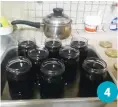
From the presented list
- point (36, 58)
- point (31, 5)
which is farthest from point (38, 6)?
point (36, 58)

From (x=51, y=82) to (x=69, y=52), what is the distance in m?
0.18

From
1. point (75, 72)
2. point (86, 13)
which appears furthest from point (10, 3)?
point (75, 72)

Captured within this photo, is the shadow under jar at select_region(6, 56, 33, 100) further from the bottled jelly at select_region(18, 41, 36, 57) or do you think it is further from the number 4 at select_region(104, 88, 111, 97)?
the number 4 at select_region(104, 88, 111, 97)

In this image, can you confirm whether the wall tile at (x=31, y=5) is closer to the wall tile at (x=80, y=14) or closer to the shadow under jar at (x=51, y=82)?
the wall tile at (x=80, y=14)

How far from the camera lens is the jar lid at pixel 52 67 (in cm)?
58

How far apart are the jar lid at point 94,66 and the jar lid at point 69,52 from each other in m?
0.05

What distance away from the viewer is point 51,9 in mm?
1005

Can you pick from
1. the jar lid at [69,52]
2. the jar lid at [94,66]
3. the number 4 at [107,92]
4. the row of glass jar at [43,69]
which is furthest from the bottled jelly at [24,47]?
the number 4 at [107,92]

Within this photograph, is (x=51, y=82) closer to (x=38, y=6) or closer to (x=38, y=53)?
(x=38, y=53)

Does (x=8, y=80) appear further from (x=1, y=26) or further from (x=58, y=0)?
(x=58, y=0)

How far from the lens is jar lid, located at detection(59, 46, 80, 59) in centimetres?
68

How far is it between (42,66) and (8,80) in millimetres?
115

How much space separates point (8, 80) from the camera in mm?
592

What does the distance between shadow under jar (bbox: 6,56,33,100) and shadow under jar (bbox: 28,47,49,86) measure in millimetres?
23
